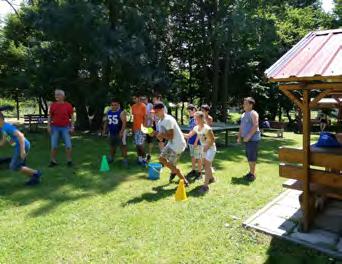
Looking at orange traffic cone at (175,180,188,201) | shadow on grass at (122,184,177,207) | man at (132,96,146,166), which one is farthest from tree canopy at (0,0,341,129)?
orange traffic cone at (175,180,188,201)

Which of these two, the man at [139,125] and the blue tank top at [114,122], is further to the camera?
the man at [139,125]

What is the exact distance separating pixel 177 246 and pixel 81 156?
7.13 metres

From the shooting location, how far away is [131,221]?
5547 mm

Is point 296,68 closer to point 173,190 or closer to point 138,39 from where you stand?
point 173,190

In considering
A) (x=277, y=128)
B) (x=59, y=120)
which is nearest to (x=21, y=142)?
(x=59, y=120)

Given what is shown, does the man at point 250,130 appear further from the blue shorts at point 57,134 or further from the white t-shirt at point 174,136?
the blue shorts at point 57,134

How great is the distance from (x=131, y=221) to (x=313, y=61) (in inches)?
133

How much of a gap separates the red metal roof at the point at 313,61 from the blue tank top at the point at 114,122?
5.11m

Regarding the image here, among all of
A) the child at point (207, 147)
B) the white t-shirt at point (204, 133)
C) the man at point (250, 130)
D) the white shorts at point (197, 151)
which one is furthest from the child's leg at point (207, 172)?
the man at point (250, 130)

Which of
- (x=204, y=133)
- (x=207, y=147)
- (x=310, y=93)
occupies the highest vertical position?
(x=310, y=93)

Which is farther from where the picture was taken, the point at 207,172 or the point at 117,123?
the point at 117,123

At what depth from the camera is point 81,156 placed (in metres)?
11.2

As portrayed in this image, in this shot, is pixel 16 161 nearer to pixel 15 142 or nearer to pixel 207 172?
pixel 15 142

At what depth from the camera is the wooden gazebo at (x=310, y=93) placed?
4.59m
